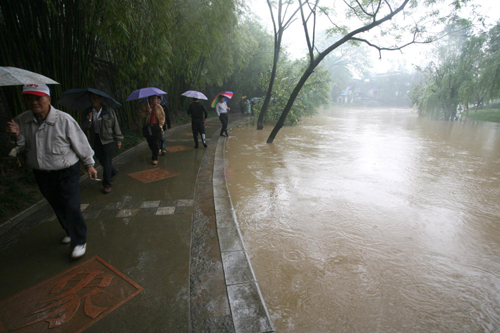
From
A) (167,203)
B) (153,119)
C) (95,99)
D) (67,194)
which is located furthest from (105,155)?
(67,194)

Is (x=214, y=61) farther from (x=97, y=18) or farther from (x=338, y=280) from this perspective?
(x=338, y=280)

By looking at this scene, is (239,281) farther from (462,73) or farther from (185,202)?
(462,73)

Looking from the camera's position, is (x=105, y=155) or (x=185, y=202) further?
(x=105, y=155)

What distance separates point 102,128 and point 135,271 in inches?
106

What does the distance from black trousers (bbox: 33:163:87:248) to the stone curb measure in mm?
1473

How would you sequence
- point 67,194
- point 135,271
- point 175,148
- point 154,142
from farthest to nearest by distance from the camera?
1. point 175,148
2. point 154,142
3. point 67,194
4. point 135,271

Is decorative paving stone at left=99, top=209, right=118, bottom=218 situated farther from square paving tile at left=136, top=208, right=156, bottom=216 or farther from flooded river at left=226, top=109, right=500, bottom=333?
flooded river at left=226, top=109, right=500, bottom=333

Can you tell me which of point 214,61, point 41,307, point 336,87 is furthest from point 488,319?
point 336,87

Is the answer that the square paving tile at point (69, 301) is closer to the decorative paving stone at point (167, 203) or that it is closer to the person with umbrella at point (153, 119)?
the decorative paving stone at point (167, 203)

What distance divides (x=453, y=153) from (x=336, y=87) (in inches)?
2032

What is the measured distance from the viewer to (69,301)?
2.12 meters

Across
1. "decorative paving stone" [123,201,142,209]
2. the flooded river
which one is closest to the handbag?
the flooded river

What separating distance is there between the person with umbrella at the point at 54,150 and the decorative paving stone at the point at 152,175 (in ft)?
7.28

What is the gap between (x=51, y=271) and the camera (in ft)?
8.11
